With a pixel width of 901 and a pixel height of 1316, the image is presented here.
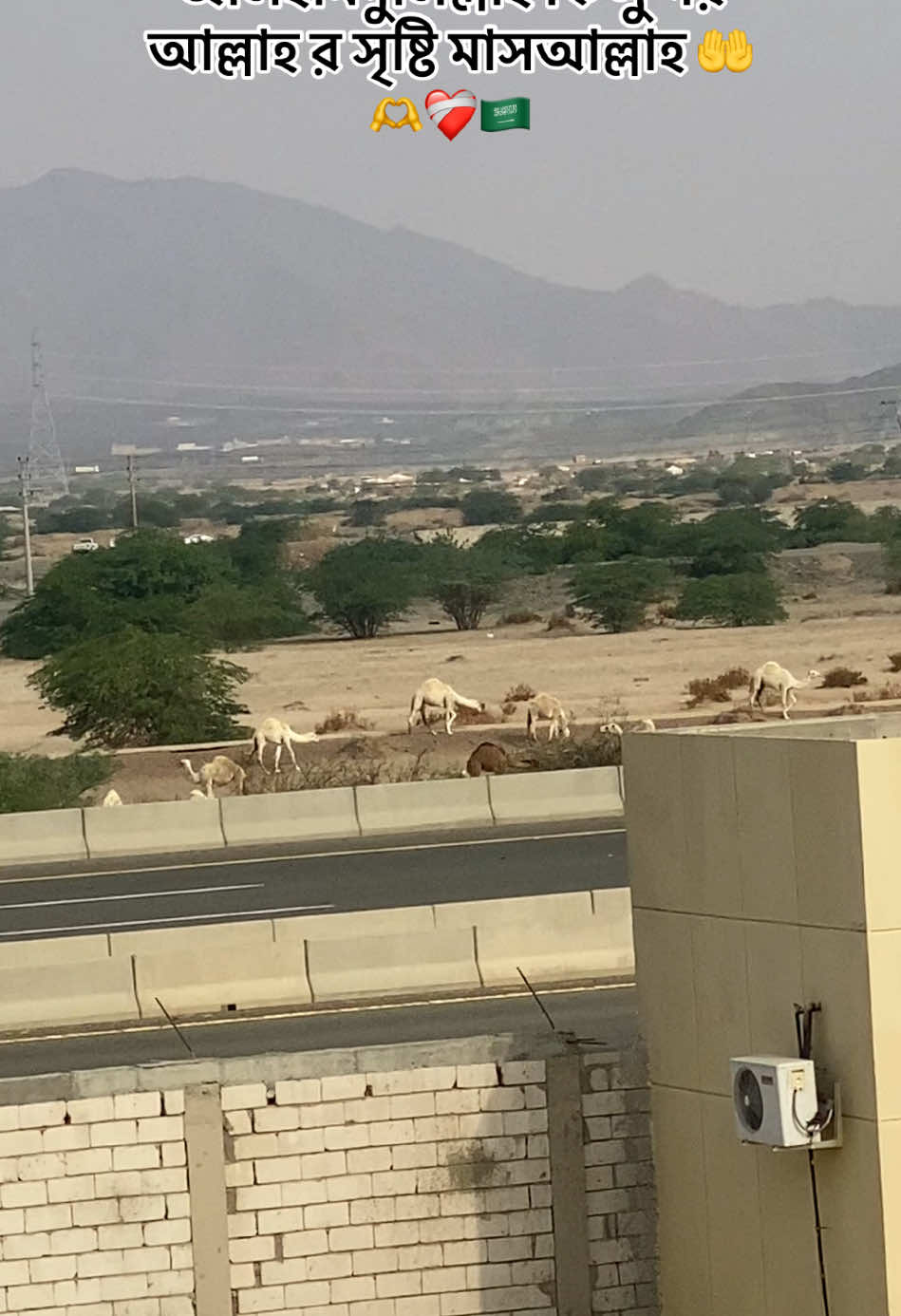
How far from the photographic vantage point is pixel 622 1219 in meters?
14.0

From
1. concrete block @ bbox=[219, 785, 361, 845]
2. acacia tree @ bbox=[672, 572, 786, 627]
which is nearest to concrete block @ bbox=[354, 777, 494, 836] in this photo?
concrete block @ bbox=[219, 785, 361, 845]

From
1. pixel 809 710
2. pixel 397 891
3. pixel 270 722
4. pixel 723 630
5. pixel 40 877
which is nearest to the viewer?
pixel 397 891

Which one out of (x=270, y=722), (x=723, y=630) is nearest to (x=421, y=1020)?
(x=270, y=722)

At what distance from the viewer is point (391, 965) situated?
74.7ft

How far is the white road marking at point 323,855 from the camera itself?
30.1m

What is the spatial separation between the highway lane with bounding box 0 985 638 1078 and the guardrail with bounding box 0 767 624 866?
9375 mm

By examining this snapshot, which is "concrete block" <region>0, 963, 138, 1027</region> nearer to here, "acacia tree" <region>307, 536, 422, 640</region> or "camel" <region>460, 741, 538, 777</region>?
"camel" <region>460, 741, 538, 777</region>

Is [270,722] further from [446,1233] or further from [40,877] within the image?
[446,1233]

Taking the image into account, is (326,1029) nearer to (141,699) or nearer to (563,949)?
(563,949)

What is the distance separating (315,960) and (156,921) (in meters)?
4.38

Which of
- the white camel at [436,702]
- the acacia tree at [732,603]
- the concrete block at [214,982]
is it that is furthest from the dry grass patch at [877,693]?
the concrete block at [214,982]

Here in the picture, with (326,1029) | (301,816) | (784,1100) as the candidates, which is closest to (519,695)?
(301,816)

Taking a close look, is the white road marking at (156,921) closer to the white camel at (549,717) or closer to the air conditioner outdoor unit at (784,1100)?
the white camel at (549,717)

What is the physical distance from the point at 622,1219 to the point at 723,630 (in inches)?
2153
